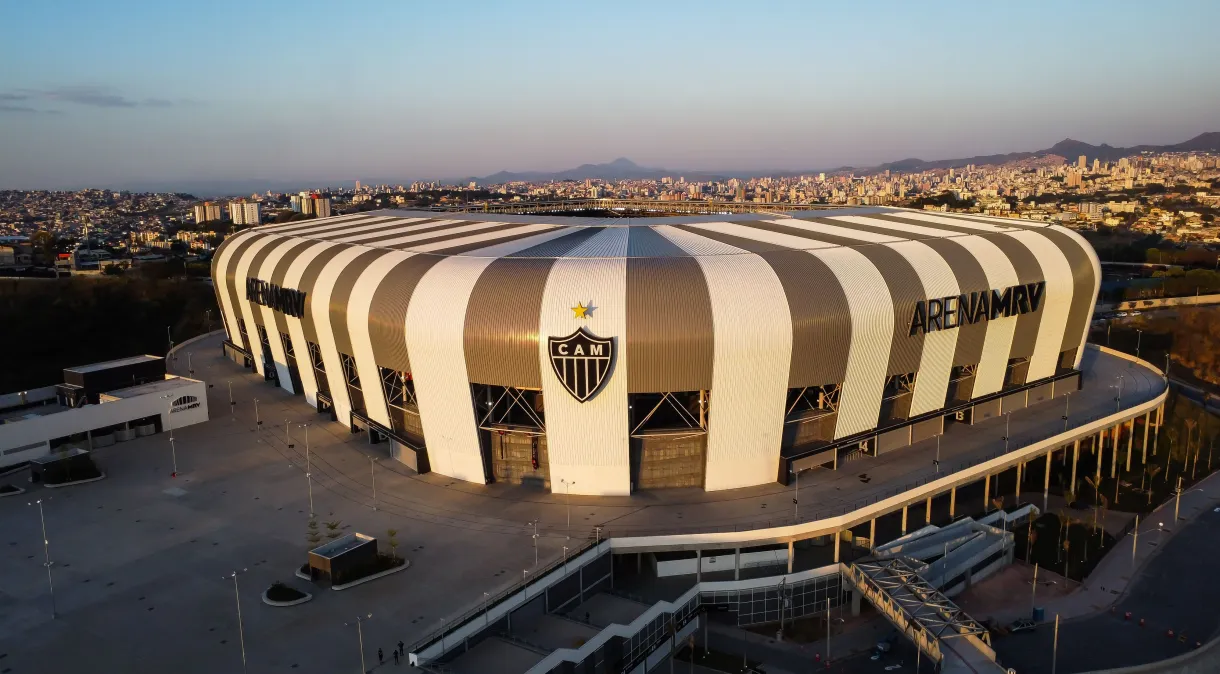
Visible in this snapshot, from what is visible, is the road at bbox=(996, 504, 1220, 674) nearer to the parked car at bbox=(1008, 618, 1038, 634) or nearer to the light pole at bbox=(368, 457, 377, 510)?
the parked car at bbox=(1008, 618, 1038, 634)

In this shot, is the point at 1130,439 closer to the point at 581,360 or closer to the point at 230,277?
the point at 581,360

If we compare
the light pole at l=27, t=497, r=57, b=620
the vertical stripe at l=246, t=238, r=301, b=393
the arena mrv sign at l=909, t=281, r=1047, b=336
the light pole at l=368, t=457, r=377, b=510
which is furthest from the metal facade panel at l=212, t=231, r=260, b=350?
the arena mrv sign at l=909, t=281, r=1047, b=336

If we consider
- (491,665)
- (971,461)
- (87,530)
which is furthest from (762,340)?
(87,530)

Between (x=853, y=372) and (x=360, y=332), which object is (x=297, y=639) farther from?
(x=853, y=372)

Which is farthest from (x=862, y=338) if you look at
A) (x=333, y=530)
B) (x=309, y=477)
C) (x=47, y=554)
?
(x=47, y=554)

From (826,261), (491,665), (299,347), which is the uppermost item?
(826,261)
